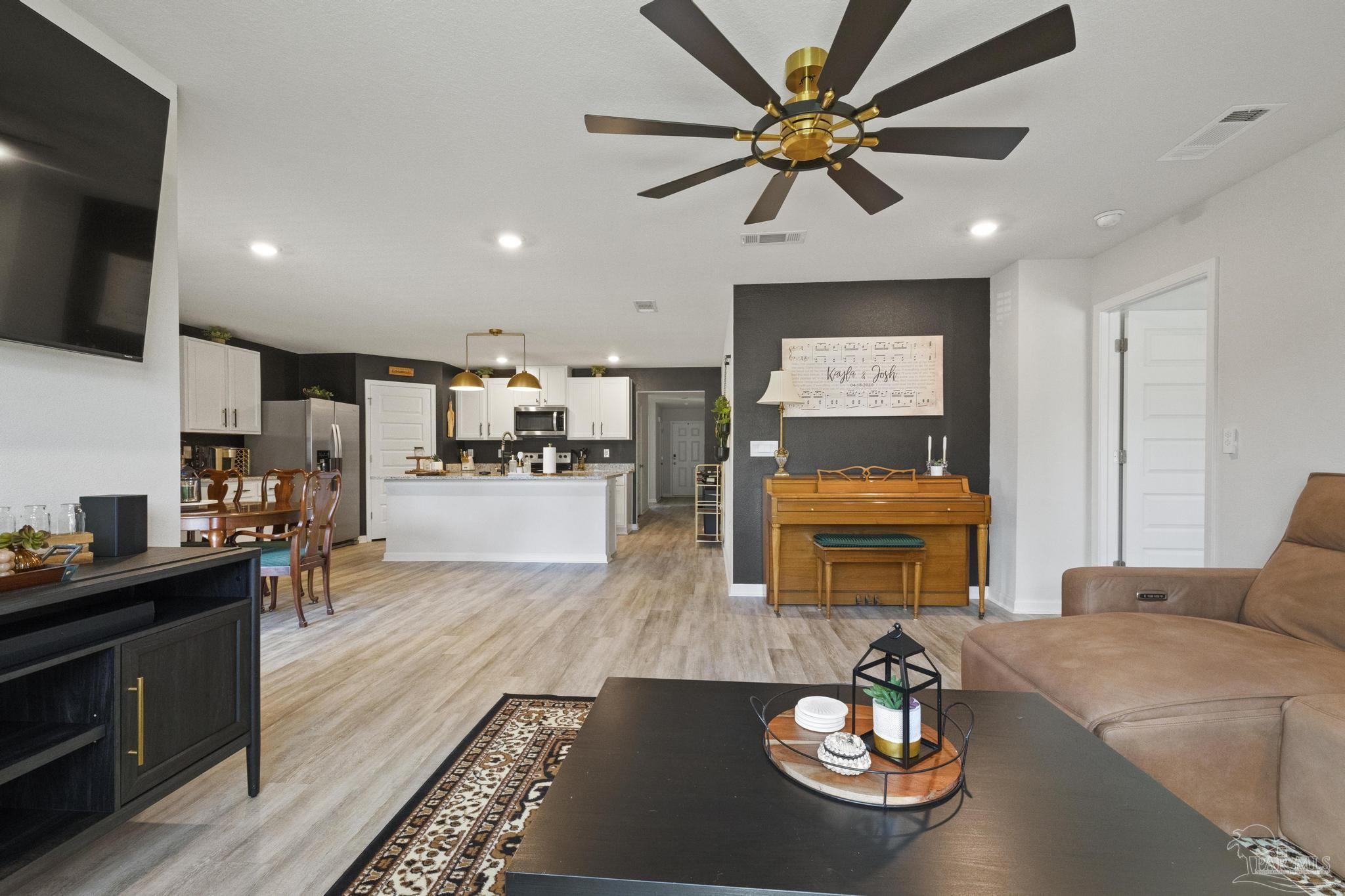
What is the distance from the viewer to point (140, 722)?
1468mm

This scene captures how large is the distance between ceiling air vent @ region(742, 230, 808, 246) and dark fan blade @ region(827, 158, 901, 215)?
130 cm

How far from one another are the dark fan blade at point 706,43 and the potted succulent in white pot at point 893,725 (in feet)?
4.94

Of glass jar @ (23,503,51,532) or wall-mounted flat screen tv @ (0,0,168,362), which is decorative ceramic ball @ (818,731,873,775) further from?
wall-mounted flat screen tv @ (0,0,168,362)

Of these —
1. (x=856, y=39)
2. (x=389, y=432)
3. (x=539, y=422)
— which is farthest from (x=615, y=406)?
(x=856, y=39)

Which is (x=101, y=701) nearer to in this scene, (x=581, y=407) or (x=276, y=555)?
(x=276, y=555)

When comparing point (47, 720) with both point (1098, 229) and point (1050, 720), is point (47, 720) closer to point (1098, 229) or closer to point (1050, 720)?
point (1050, 720)

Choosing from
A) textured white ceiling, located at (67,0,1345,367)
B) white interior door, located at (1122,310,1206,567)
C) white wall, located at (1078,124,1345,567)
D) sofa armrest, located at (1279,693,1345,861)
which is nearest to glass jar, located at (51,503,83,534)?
textured white ceiling, located at (67,0,1345,367)

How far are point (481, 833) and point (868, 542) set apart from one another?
3.01 meters

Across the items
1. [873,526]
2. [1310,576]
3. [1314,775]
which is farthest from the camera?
[873,526]

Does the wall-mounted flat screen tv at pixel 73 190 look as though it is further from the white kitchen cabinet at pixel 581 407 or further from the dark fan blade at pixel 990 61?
the white kitchen cabinet at pixel 581 407

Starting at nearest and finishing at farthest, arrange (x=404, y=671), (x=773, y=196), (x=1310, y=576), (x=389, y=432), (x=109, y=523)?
(x=109, y=523)
(x=1310, y=576)
(x=773, y=196)
(x=404, y=671)
(x=389, y=432)

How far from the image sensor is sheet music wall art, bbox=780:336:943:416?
4504mm

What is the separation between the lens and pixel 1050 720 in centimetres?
144

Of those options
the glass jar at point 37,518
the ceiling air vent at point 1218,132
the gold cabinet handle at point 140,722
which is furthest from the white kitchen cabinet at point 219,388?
the ceiling air vent at point 1218,132
